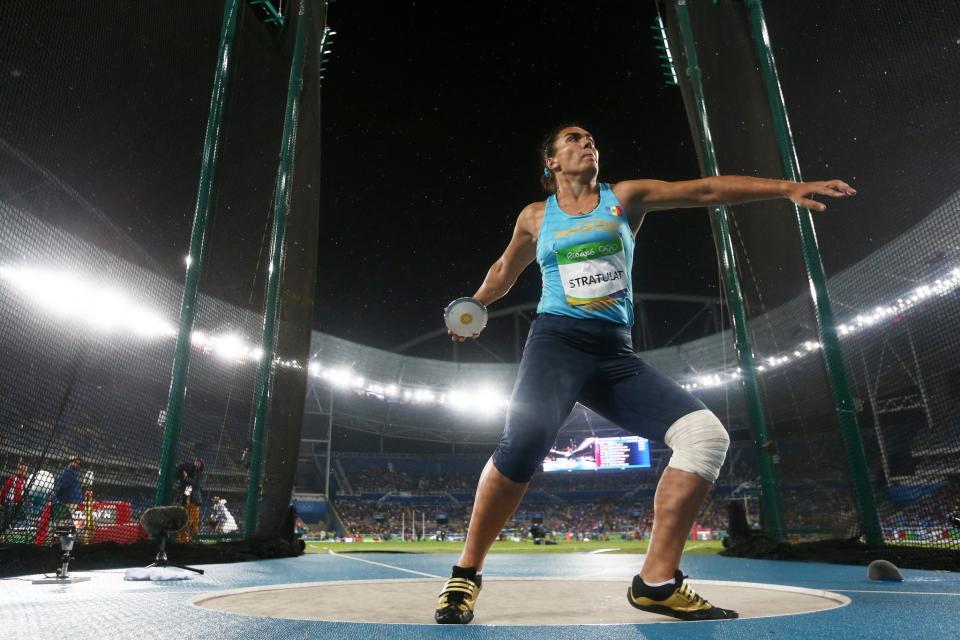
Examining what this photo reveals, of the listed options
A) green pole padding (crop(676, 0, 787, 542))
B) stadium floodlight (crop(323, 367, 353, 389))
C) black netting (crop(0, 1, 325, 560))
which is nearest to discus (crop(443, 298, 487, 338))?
black netting (crop(0, 1, 325, 560))

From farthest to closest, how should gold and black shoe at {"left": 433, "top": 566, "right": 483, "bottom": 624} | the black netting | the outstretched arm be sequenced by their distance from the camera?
the black netting → the outstretched arm → gold and black shoe at {"left": 433, "top": 566, "right": 483, "bottom": 624}

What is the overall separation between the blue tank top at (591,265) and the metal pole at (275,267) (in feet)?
15.6

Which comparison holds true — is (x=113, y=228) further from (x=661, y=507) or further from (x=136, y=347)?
(x=661, y=507)

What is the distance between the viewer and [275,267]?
22.1 ft

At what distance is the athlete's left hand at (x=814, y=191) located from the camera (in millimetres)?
1997

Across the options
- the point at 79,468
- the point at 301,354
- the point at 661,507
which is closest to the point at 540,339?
the point at 661,507

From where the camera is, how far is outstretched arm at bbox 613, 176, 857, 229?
82.7 inches

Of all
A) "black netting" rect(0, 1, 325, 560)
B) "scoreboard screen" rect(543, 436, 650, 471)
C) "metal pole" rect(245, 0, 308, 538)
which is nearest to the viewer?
"black netting" rect(0, 1, 325, 560)

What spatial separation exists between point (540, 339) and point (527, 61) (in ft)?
29.3

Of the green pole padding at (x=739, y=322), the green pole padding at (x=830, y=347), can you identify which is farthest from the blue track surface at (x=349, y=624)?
the green pole padding at (x=739, y=322)

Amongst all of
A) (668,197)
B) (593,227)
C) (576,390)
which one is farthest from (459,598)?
(668,197)

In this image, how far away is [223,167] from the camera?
586cm

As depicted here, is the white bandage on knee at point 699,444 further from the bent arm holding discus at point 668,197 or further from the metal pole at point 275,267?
the metal pole at point 275,267

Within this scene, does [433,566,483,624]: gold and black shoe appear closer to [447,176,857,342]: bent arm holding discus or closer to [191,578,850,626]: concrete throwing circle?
[191,578,850,626]: concrete throwing circle
